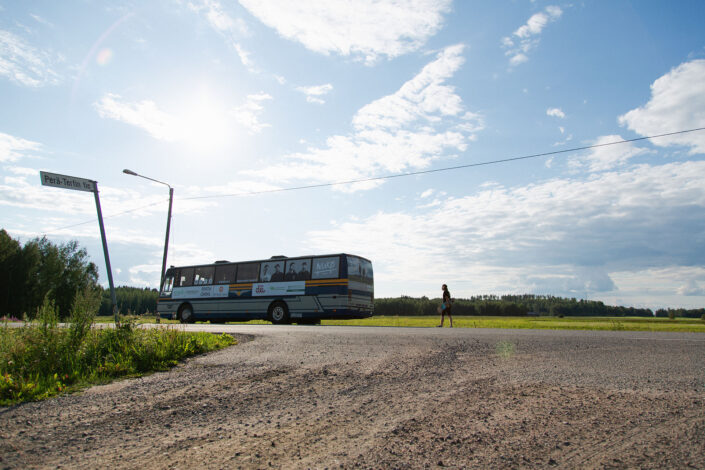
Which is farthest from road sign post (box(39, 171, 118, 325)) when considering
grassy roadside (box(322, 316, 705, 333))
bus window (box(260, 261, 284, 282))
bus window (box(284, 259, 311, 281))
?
bus window (box(260, 261, 284, 282))

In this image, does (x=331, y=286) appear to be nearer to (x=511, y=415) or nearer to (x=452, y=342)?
(x=452, y=342)

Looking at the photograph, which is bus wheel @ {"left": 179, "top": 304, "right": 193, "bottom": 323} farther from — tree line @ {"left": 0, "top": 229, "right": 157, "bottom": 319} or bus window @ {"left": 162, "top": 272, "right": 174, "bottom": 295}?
tree line @ {"left": 0, "top": 229, "right": 157, "bottom": 319}

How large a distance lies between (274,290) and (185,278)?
6.18 meters

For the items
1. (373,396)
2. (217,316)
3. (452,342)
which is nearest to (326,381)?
(373,396)

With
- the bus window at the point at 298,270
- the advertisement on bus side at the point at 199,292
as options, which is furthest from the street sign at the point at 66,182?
the advertisement on bus side at the point at 199,292

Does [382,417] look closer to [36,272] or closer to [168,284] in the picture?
[168,284]

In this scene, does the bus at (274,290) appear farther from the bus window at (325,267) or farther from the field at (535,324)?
the field at (535,324)

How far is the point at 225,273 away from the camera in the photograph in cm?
2267

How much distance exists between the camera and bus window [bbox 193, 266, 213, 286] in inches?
910

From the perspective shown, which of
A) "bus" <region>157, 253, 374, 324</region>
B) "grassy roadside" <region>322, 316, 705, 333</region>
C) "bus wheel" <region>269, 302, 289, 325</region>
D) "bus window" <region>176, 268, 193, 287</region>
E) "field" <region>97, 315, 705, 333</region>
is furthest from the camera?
"bus window" <region>176, 268, 193, 287</region>

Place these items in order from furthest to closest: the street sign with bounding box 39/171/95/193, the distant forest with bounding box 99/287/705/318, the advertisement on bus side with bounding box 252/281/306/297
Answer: the distant forest with bounding box 99/287/705/318, the advertisement on bus side with bounding box 252/281/306/297, the street sign with bounding box 39/171/95/193

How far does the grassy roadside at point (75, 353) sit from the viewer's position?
4.68 metres

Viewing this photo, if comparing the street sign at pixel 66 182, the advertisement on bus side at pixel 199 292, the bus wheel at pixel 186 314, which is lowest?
the bus wheel at pixel 186 314

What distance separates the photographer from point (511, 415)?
10.4ft
